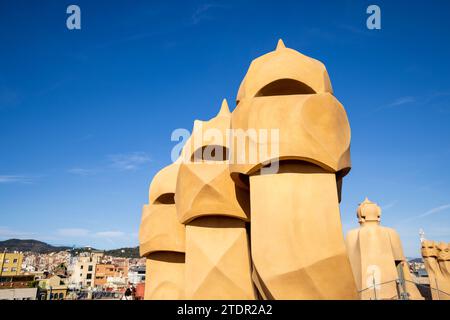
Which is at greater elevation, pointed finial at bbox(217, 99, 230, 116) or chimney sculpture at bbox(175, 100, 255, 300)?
pointed finial at bbox(217, 99, 230, 116)

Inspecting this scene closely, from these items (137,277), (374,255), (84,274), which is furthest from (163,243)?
(137,277)

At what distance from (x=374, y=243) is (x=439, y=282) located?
9.00 m

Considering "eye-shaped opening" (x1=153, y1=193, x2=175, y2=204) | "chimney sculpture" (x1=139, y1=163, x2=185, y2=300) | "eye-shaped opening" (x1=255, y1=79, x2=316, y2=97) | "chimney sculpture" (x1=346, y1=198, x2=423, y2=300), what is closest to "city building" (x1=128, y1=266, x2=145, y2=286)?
"chimney sculpture" (x1=139, y1=163, x2=185, y2=300)

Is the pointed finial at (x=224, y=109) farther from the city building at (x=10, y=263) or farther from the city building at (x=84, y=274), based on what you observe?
the city building at (x=84, y=274)

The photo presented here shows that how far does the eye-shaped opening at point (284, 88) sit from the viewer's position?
1123 centimetres

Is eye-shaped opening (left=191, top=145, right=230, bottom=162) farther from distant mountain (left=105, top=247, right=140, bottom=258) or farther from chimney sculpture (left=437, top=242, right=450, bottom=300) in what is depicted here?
distant mountain (left=105, top=247, right=140, bottom=258)

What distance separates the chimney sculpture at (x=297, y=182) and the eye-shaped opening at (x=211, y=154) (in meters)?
3.65

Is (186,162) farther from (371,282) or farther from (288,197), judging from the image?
(371,282)

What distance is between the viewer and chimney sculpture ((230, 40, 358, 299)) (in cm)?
928

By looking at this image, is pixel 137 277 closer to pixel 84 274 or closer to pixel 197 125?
pixel 84 274

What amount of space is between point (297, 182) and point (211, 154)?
5.83m

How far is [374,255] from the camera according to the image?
18812 mm

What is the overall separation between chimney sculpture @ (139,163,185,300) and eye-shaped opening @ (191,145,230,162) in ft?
13.4

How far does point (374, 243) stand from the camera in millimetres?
19203
